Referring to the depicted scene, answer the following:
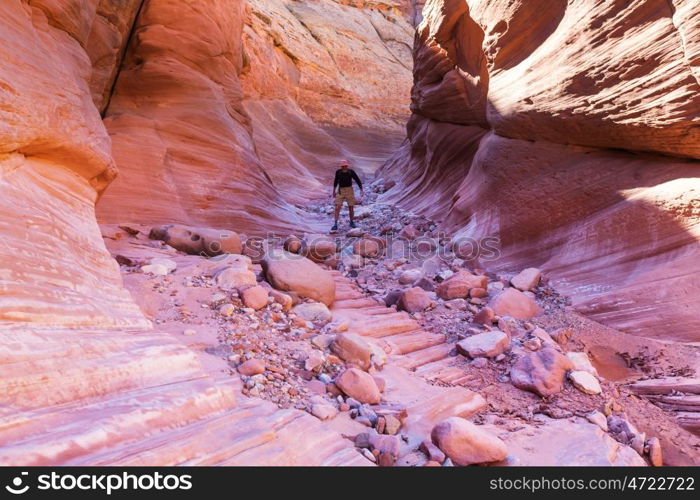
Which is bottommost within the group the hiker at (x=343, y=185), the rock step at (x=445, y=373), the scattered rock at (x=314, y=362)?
the rock step at (x=445, y=373)

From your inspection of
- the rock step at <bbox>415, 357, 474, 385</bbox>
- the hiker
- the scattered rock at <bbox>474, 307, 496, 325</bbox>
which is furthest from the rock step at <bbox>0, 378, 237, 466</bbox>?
the hiker

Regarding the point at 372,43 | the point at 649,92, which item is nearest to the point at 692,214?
the point at 649,92

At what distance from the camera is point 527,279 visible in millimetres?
5582

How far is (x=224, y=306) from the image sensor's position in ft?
12.4

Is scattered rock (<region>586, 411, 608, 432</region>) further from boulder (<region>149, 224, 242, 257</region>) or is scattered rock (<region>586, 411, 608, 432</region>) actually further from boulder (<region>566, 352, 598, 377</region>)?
boulder (<region>149, 224, 242, 257</region>)

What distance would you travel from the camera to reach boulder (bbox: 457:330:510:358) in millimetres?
4008

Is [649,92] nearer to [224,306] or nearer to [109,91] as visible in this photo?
[224,306]

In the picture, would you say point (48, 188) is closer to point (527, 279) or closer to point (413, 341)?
point (413, 341)

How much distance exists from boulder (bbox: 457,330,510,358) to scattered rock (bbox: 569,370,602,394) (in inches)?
24.8

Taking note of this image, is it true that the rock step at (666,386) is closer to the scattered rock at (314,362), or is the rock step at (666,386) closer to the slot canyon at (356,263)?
the slot canyon at (356,263)

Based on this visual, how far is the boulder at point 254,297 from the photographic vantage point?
156 inches

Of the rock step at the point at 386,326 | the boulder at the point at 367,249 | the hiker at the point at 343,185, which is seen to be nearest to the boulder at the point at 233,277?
the rock step at the point at 386,326

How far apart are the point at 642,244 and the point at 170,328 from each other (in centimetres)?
477

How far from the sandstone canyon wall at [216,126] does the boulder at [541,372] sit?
17.9 ft
